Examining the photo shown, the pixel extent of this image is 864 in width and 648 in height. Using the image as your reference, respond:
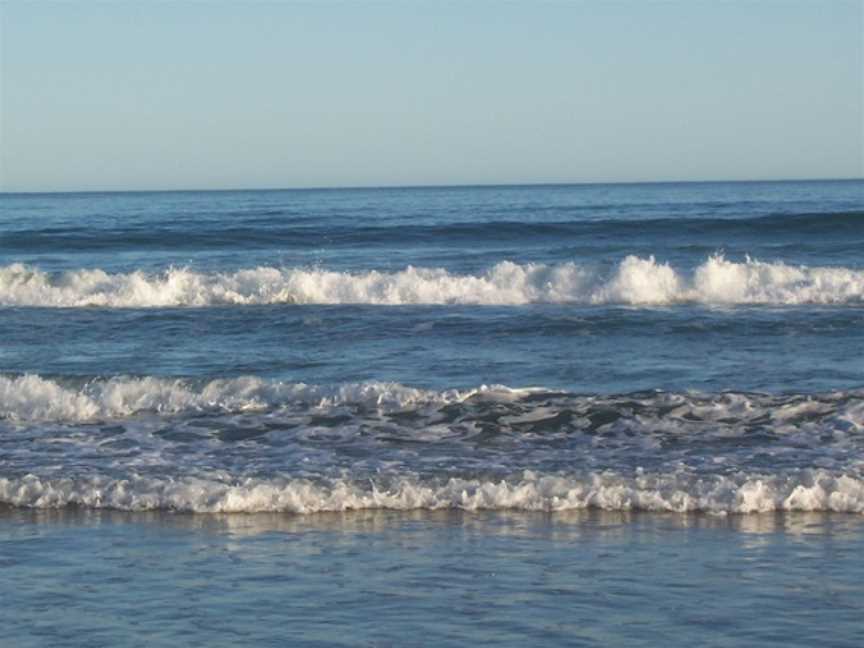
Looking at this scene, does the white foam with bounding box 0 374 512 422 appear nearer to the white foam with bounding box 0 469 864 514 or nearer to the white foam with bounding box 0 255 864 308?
the white foam with bounding box 0 469 864 514

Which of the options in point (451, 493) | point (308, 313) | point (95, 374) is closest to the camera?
point (451, 493)

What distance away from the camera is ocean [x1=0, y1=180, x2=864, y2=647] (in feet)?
23.3

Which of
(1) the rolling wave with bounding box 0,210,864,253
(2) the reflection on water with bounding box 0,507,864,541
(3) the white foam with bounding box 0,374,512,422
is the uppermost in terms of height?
(1) the rolling wave with bounding box 0,210,864,253

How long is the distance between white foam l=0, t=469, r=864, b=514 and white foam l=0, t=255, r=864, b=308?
37.2 feet

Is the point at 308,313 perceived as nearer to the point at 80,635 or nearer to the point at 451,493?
the point at 451,493

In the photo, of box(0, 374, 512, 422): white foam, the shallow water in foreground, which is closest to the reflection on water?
the shallow water in foreground

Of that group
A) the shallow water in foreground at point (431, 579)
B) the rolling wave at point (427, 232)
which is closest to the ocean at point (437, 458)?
the shallow water in foreground at point (431, 579)

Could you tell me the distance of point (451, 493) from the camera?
9531 mm

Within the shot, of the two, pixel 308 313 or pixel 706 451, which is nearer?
pixel 706 451

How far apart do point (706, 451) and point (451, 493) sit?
2356mm

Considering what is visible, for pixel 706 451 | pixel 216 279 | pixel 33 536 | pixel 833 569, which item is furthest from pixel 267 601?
pixel 216 279

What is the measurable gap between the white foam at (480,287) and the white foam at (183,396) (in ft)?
27.0

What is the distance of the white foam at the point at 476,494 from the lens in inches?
361

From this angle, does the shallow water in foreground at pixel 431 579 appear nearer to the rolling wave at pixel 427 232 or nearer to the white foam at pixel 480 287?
the white foam at pixel 480 287
